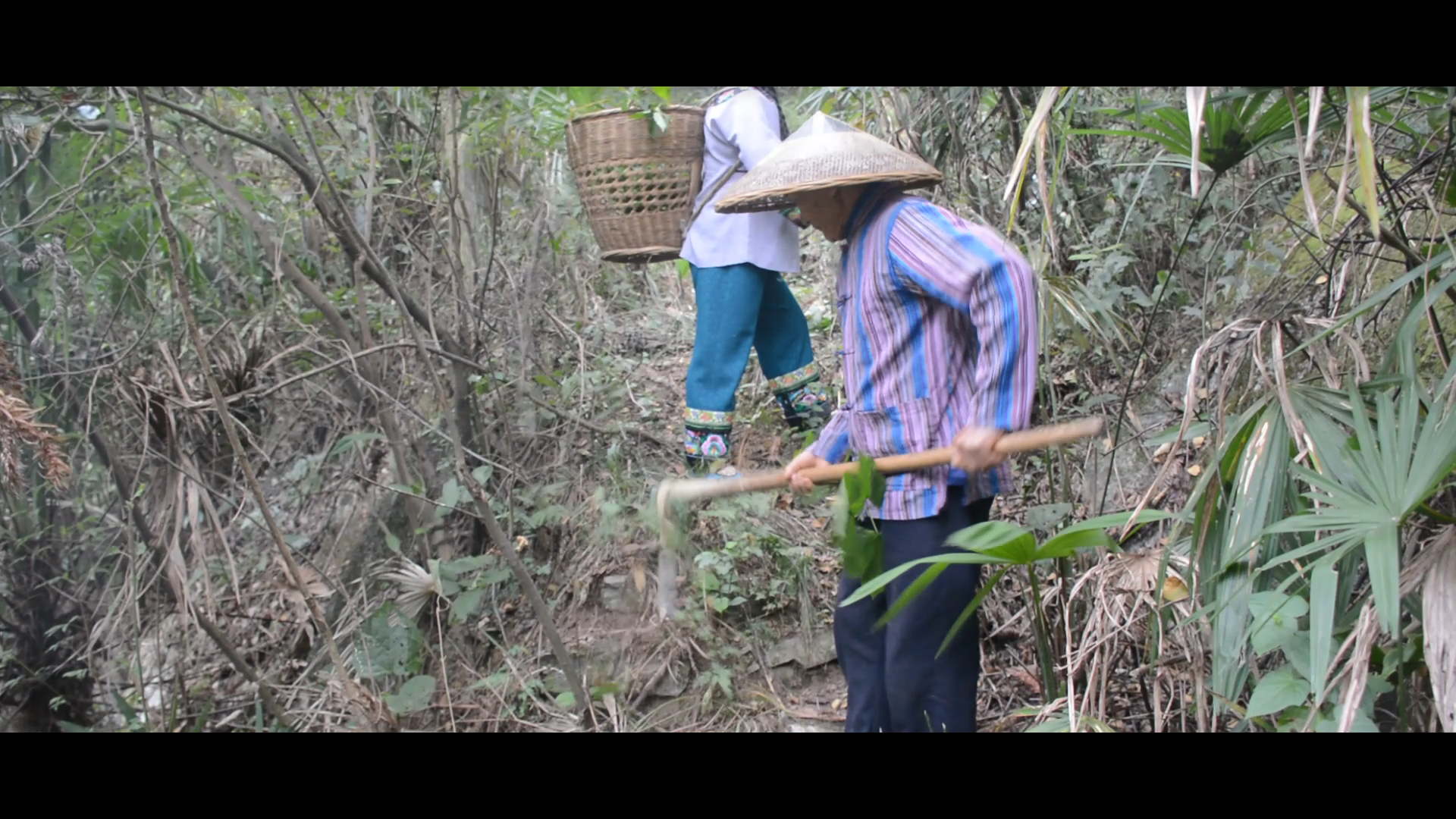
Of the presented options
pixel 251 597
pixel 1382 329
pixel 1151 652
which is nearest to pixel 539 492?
pixel 251 597

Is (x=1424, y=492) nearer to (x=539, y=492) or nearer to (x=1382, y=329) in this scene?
(x=1382, y=329)

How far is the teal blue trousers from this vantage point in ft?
10.4

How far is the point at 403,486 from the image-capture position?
3471mm

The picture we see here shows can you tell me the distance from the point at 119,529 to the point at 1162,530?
12.1ft

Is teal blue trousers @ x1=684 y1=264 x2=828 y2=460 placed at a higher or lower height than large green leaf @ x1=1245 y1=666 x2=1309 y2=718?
higher

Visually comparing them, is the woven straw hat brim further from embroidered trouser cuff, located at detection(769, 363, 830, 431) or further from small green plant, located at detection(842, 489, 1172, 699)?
embroidered trouser cuff, located at detection(769, 363, 830, 431)

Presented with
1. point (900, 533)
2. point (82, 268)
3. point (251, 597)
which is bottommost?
point (251, 597)

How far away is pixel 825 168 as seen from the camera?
86.7 inches

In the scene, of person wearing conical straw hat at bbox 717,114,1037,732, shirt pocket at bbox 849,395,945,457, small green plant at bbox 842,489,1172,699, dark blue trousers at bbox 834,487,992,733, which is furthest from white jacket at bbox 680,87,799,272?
small green plant at bbox 842,489,1172,699

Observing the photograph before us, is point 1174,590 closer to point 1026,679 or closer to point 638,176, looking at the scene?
point 1026,679

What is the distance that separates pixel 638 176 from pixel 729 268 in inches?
15.8

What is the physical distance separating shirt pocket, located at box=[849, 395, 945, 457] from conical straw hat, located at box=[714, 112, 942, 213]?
50 cm

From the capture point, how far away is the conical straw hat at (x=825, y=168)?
217 centimetres

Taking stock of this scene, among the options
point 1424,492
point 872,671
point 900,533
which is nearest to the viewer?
point 1424,492
